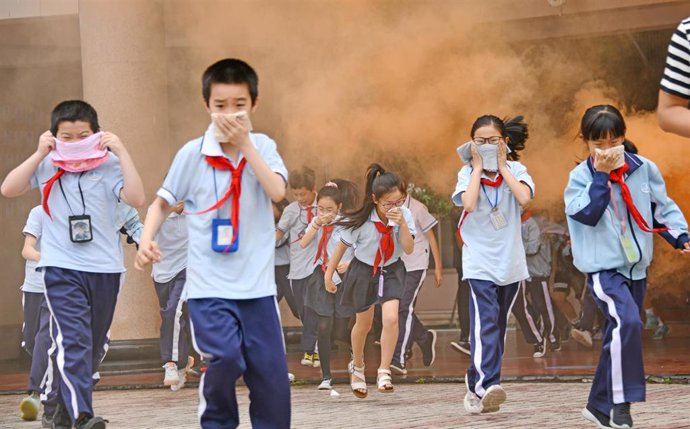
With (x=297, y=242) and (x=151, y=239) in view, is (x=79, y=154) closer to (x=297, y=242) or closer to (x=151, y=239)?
(x=151, y=239)

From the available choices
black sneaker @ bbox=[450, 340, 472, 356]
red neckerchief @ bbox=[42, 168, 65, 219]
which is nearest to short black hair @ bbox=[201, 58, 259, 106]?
red neckerchief @ bbox=[42, 168, 65, 219]

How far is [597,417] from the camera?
5871mm

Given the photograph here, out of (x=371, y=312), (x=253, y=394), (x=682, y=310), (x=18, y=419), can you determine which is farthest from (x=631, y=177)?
(x=682, y=310)

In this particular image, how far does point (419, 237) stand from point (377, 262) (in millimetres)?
2195

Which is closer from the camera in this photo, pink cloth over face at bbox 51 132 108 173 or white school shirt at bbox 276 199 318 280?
pink cloth over face at bbox 51 132 108 173

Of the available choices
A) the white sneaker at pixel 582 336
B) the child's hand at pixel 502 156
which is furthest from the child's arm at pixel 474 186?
the white sneaker at pixel 582 336

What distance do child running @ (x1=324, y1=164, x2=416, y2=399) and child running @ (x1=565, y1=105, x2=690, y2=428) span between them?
260 cm

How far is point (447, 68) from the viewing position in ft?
44.5

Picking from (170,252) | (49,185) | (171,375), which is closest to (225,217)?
(49,185)

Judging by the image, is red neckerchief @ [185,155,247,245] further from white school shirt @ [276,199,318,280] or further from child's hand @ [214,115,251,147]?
white school shirt @ [276,199,318,280]

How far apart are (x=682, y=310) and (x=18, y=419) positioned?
1052cm

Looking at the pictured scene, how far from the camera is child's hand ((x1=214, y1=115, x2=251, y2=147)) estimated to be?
4.45m

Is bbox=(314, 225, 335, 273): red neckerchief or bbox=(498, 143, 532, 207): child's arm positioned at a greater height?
bbox=(498, 143, 532, 207): child's arm

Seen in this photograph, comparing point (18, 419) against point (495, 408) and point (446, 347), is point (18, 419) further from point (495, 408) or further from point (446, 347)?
point (446, 347)
